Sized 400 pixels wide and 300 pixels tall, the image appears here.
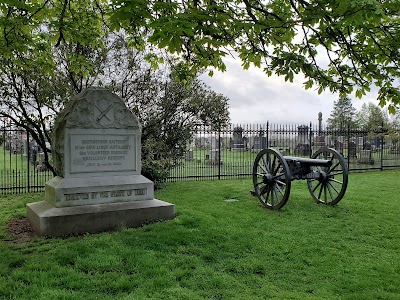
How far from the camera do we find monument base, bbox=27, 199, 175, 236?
5.80 meters

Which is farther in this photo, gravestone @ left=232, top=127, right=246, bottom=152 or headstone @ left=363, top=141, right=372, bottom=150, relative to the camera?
headstone @ left=363, top=141, right=372, bottom=150

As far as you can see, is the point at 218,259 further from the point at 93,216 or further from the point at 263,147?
the point at 263,147

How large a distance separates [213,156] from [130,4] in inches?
508

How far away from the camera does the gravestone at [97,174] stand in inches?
241

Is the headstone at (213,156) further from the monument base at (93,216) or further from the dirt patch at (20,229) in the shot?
the dirt patch at (20,229)

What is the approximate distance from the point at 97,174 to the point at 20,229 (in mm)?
1623

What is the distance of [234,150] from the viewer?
55.9ft

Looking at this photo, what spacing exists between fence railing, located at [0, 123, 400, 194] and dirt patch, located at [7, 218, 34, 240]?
175 inches

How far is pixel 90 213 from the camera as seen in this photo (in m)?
6.07

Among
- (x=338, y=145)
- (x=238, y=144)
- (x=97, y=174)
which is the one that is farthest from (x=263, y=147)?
(x=97, y=174)

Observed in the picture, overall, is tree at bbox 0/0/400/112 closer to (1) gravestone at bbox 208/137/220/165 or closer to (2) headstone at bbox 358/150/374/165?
(1) gravestone at bbox 208/137/220/165

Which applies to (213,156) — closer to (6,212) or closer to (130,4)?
(6,212)

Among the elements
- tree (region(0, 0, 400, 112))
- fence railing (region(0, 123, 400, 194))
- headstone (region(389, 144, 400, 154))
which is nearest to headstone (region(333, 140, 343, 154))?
fence railing (region(0, 123, 400, 194))

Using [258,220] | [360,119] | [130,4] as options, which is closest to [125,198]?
[258,220]
